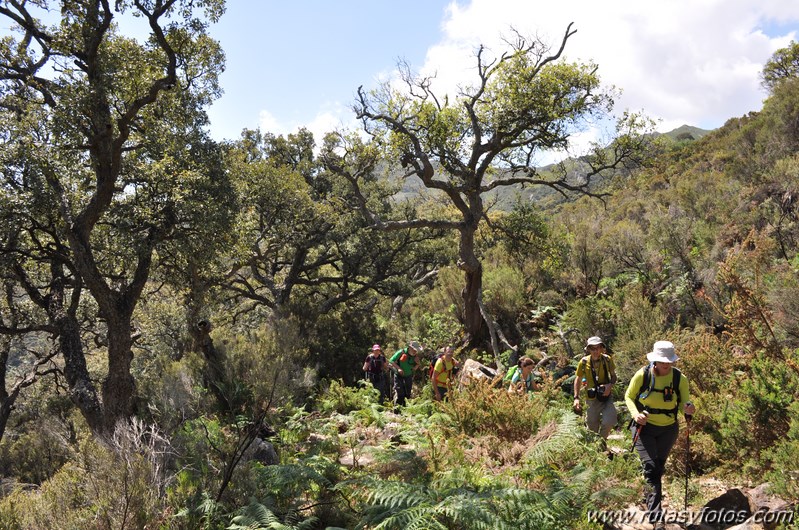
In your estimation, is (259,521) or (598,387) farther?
(598,387)

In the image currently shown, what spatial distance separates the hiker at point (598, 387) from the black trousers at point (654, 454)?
1.37 m

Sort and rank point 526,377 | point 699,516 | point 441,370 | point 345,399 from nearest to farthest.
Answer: point 699,516
point 526,377
point 441,370
point 345,399

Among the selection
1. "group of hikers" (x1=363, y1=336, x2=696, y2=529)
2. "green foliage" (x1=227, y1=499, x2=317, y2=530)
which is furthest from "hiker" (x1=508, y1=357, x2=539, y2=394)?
"green foliage" (x1=227, y1=499, x2=317, y2=530)

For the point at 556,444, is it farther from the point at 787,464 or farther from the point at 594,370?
the point at 787,464

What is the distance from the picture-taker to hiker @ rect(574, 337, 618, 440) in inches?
244

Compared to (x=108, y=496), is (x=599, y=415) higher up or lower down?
lower down

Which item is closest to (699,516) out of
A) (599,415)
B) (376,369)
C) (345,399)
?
(599,415)

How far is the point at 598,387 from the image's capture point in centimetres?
624

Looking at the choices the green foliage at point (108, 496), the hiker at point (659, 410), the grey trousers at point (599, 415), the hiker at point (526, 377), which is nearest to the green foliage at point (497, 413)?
the hiker at point (526, 377)

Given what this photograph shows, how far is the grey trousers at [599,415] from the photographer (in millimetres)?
6223

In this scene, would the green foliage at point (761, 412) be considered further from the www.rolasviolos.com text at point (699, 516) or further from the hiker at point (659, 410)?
the hiker at point (659, 410)

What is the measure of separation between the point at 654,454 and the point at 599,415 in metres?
1.65

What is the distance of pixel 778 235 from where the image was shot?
982 centimetres

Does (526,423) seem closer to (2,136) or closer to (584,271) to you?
(584,271)
